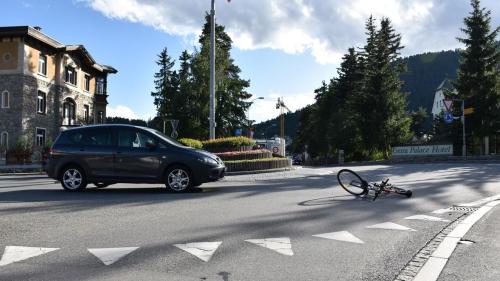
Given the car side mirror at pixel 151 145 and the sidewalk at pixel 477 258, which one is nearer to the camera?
the sidewalk at pixel 477 258

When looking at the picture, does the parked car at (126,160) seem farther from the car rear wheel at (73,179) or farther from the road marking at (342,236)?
the road marking at (342,236)

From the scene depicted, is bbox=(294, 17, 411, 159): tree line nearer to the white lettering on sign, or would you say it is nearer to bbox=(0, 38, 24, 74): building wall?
the white lettering on sign

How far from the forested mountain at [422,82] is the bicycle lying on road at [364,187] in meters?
152

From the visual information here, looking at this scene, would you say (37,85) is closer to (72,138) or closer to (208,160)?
(72,138)

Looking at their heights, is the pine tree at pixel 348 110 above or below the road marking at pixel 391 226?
above

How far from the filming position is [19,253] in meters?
5.72

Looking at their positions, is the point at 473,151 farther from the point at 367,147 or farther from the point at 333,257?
the point at 333,257

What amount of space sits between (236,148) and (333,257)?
54.1ft

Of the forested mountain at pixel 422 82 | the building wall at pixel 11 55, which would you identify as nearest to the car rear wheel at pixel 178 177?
the building wall at pixel 11 55

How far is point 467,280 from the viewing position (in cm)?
481

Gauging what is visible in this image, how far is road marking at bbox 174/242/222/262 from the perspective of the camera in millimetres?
5664

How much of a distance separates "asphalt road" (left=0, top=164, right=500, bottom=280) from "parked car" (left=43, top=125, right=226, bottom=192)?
0.43 m

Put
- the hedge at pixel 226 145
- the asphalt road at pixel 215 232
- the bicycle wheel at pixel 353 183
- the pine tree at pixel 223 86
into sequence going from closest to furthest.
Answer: the asphalt road at pixel 215 232 → the bicycle wheel at pixel 353 183 → the hedge at pixel 226 145 → the pine tree at pixel 223 86

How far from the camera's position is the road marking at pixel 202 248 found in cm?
566
